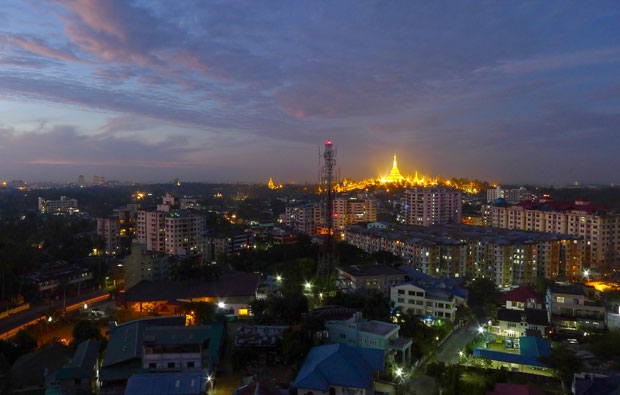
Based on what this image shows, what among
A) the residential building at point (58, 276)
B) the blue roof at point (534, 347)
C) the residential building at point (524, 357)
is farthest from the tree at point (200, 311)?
the blue roof at point (534, 347)

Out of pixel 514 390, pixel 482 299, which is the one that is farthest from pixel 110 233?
pixel 514 390

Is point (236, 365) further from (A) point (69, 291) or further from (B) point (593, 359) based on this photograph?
(A) point (69, 291)

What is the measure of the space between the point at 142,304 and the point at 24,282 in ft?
12.2

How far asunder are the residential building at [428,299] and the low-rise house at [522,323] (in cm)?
99

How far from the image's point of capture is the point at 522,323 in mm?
Result: 9188

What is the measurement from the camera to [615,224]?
678 inches

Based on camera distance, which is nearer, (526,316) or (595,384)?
(595,384)

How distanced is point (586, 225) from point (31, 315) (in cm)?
1906

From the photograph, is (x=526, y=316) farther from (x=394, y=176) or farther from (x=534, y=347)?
(x=394, y=176)

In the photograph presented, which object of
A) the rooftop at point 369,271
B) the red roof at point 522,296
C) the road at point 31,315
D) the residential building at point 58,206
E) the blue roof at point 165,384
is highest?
the residential building at point 58,206

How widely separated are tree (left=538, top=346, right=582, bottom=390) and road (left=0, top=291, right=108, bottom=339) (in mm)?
10266

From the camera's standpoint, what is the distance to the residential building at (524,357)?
7371 mm

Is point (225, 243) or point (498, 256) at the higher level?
A: point (498, 256)

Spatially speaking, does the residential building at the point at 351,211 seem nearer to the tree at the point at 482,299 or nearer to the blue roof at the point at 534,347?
the tree at the point at 482,299
